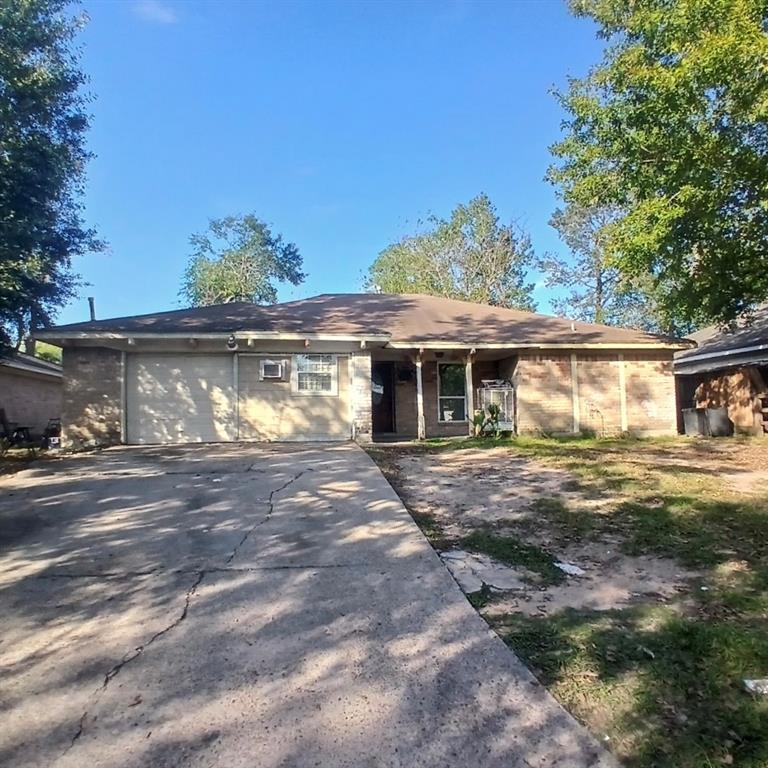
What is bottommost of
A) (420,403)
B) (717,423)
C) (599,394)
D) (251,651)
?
(251,651)

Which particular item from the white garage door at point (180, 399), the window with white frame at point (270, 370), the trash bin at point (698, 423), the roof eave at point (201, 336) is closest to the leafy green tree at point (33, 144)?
the roof eave at point (201, 336)

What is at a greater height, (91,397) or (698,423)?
(91,397)

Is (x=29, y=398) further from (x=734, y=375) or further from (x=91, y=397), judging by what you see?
(x=734, y=375)

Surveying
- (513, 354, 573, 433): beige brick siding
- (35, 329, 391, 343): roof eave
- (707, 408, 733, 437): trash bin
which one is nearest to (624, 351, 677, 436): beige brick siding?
(707, 408, 733, 437): trash bin

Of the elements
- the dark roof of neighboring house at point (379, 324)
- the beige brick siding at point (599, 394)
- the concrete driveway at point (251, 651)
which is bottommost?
A: the concrete driveway at point (251, 651)

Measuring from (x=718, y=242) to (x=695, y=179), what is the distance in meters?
1.88

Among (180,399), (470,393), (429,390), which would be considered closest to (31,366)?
(180,399)

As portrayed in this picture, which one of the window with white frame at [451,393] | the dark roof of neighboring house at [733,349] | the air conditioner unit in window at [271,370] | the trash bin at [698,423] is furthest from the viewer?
the dark roof of neighboring house at [733,349]

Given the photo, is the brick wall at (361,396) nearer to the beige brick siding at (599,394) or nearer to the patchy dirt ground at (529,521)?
the patchy dirt ground at (529,521)

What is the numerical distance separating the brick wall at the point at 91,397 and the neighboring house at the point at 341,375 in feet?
0.07

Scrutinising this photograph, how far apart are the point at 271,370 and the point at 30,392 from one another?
10.5 meters

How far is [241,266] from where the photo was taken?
130 ft

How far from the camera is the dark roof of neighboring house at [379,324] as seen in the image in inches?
490

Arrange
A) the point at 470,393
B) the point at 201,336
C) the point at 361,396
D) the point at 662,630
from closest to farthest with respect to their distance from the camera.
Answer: the point at 662,630, the point at 201,336, the point at 361,396, the point at 470,393
